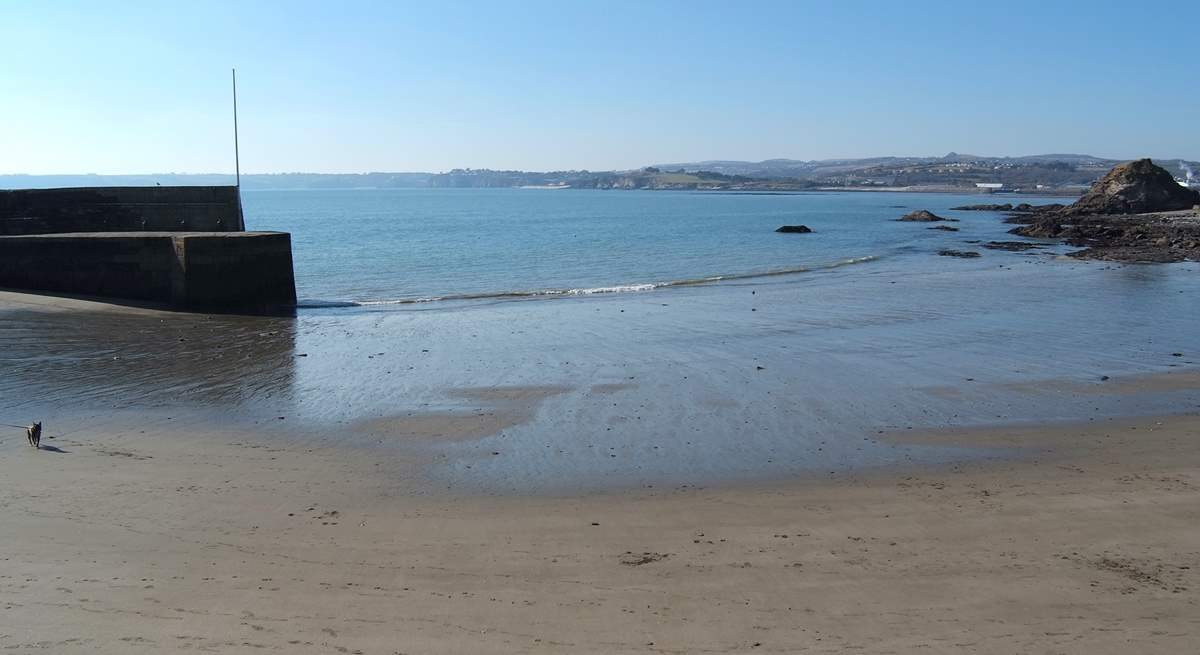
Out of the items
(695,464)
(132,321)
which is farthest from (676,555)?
(132,321)

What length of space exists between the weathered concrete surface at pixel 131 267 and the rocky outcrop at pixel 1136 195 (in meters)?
56.1

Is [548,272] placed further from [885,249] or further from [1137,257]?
[1137,257]

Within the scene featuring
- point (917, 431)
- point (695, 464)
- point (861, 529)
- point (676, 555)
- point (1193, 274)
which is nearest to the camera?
point (676, 555)

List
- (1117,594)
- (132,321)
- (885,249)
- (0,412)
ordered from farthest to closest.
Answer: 1. (885,249)
2. (132,321)
3. (0,412)
4. (1117,594)

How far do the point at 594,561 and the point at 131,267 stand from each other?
625 inches

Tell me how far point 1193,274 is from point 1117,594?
2478 cm

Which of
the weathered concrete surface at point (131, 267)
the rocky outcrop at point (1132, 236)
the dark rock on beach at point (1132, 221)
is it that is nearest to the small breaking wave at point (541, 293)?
the weathered concrete surface at point (131, 267)

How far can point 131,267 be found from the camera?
59.8 ft

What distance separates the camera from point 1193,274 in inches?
1007

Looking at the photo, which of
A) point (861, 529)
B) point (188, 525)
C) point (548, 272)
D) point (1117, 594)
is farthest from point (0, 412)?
point (548, 272)

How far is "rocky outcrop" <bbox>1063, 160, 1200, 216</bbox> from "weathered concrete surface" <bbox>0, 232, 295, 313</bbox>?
56069 mm

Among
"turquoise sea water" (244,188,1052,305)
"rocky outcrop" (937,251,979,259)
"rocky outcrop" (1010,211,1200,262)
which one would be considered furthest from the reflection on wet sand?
"rocky outcrop" (1010,211,1200,262)

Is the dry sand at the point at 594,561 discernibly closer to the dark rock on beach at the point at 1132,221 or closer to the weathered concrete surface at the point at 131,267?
the weathered concrete surface at the point at 131,267

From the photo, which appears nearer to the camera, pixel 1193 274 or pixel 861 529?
pixel 861 529
